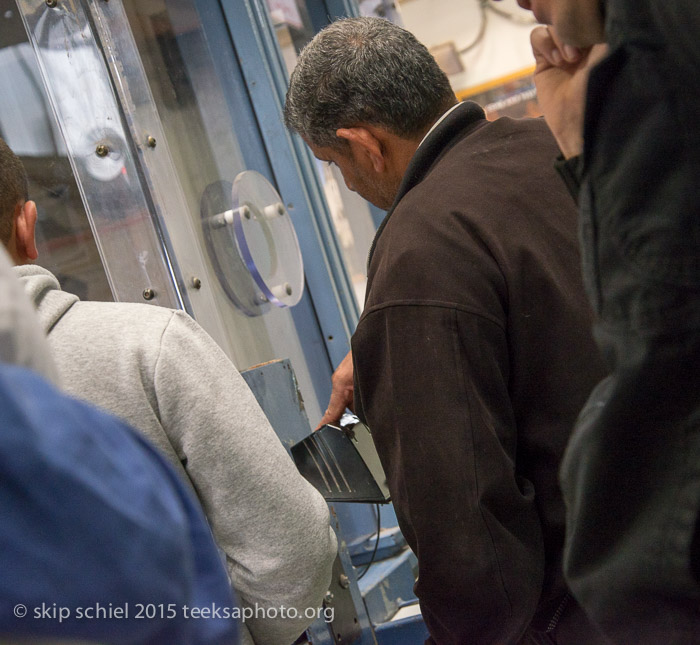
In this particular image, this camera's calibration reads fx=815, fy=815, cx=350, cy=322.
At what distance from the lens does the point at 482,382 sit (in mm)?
1035

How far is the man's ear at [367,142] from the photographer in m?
1.34

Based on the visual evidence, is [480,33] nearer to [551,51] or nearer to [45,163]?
[45,163]

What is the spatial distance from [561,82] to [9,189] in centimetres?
82

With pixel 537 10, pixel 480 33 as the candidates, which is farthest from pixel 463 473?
pixel 480 33

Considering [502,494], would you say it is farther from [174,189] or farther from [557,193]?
[174,189]

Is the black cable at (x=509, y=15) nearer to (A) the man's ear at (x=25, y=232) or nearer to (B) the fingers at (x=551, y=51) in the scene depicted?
(A) the man's ear at (x=25, y=232)

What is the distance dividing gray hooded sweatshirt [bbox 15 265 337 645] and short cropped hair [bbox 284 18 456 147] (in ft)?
1.55

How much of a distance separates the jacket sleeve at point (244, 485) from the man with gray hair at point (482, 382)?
0.46ft

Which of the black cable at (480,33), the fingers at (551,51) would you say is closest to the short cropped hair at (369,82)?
the fingers at (551,51)

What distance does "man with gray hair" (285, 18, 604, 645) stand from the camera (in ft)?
3.37

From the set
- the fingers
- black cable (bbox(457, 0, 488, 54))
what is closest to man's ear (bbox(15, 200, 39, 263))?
the fingers

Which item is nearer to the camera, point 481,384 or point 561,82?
point 561,82

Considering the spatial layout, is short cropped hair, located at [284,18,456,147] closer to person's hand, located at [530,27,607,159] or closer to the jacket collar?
the jacket collar

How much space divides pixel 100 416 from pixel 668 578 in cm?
36
